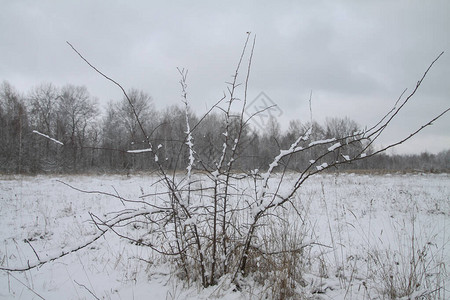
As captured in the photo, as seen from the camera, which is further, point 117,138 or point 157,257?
point 117,138

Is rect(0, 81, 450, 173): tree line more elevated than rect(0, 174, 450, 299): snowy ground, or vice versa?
rect(0, 81, 450, 173): tree line

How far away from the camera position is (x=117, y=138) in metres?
16.0

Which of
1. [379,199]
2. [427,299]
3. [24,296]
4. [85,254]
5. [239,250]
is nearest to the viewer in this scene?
[427,299]

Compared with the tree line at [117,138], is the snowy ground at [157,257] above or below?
below

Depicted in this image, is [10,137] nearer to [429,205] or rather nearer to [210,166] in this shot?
[210,166]

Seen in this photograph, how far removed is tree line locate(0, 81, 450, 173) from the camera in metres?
2.05

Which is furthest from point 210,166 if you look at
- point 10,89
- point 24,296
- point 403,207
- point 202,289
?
point 10,89

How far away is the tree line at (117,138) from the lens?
6.73 ft

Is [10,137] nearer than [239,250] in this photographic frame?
No

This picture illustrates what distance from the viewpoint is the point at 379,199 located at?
25.5ft

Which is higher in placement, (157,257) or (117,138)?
(117,138)

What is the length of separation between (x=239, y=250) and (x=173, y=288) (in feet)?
2.06

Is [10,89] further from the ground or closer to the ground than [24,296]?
further from the ground

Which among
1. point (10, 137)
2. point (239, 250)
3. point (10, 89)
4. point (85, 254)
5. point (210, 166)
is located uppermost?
point (10, 89)
